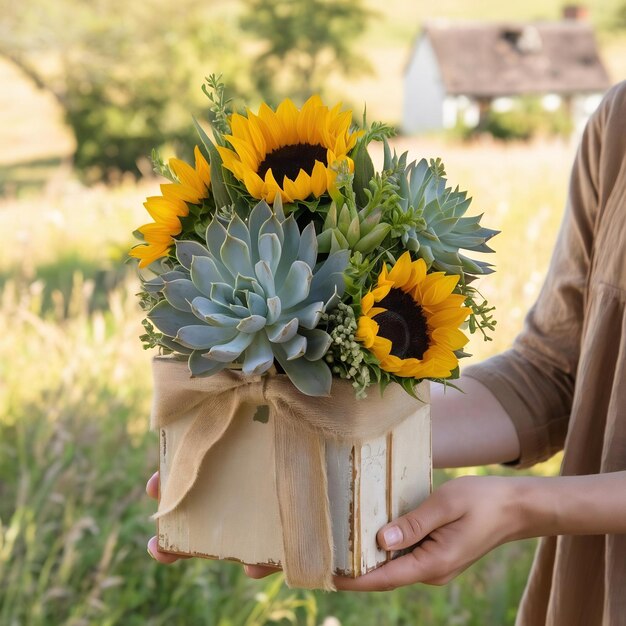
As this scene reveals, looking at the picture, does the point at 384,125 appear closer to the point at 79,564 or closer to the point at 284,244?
the point at 284,244

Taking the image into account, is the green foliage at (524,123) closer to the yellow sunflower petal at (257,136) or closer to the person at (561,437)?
the person at (561,437)

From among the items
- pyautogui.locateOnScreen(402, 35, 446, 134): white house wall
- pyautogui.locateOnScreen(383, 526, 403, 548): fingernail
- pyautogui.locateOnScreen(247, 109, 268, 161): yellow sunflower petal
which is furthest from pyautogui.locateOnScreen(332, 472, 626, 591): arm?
pyautogui.locateOnScreen(402, 35, 446, 134): white house wall

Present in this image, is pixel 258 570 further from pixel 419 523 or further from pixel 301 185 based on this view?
pixel 301 185

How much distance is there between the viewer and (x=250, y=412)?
1042 mm

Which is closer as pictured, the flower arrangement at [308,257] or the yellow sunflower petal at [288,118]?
the flower arrangement at [308,257]

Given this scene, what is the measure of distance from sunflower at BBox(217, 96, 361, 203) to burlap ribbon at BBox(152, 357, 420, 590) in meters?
0.20

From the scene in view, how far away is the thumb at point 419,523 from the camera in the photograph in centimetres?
105

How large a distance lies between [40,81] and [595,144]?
83.9ft

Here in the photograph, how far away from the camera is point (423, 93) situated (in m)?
38.0

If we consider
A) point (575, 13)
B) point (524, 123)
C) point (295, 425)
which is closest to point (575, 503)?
point (295, 425)

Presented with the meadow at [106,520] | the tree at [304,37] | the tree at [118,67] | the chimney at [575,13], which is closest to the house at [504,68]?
the chimney at [575,13]

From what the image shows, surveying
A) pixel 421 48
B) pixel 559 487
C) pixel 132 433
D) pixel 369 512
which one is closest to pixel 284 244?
pixel 369 512

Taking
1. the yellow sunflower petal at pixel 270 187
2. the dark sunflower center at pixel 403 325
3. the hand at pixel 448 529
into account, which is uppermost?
the yellow sunflower petal at pixel 270 187

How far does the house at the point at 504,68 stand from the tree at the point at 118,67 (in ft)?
38.8
